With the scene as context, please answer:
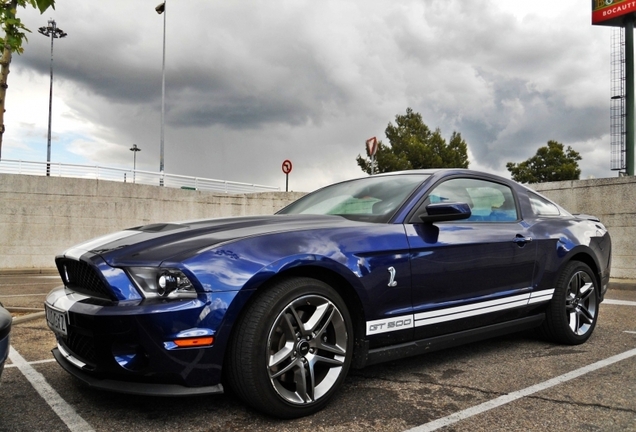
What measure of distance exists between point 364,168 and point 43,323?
118 feet

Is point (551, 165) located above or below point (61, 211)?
above

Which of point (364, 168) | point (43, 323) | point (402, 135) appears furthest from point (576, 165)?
point (43, 323)

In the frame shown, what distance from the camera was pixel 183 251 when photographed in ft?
8.13

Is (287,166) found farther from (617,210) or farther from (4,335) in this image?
(4,335)

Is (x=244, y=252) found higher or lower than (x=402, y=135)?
lower

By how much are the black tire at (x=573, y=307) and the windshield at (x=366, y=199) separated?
157 centimetres

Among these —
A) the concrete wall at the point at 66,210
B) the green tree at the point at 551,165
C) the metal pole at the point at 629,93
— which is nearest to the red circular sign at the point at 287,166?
the concrete wall at the point at 66,210

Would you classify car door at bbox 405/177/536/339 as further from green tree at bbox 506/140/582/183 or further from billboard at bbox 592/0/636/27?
green tree at bbox 506/140/582/183

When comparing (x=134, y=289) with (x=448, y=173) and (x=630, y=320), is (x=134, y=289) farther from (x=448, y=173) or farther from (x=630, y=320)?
(x=630, y=320)

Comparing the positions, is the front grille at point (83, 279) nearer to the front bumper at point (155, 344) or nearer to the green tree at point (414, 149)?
the front bumper at point (155, 344)

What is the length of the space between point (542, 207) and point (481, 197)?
2.61ft

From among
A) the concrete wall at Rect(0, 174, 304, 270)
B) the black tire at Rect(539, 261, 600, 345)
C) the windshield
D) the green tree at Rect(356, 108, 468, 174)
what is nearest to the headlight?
the windshield

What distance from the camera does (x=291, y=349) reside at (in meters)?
2.57

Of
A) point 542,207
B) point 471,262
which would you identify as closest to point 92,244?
point 471,262
